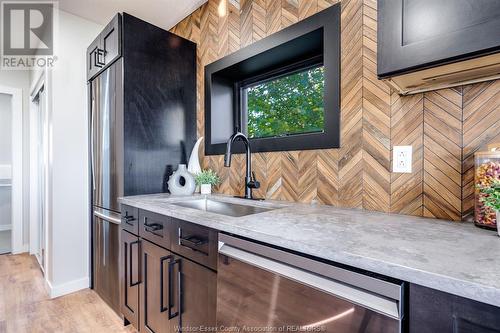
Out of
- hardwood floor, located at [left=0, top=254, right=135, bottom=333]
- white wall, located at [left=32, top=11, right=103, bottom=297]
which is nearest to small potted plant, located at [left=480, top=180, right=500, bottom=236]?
hardwood floor, located at [left=0, top=254, right=135, bottom=333]

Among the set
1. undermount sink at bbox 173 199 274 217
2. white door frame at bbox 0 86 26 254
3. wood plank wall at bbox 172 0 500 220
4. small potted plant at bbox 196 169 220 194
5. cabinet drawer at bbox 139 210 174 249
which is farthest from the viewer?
white door frame at bbox 0 86 26 254

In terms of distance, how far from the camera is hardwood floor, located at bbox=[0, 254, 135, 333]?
1.92 meters

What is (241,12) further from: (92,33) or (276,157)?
(92,33)

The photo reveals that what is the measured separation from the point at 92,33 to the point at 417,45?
9.34 feet

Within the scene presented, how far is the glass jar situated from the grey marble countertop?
1.6 inches

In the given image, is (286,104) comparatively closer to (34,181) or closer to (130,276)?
(130,276)

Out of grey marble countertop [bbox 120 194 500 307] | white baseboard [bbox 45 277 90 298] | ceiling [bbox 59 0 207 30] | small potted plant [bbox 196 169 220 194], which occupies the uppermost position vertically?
ceiling [bbox 59 0 207 30]

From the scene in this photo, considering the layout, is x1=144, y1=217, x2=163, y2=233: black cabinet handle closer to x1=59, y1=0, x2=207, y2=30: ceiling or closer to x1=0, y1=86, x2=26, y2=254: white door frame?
x1=59, y1=0, x2=207, y2=30: ceiling

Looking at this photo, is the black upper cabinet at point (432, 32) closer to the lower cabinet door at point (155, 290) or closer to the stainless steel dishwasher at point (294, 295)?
the stainless steel dishwasher at point (294, 295)

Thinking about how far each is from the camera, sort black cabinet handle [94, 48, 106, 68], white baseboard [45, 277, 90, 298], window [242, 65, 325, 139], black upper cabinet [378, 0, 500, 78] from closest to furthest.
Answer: black upper cabinet [378, 0, 500, 78] < window [242, 65, 325, 139] < black cabinet handle [94, 48, 106, 68] < white baseboard [45, 277, 90, 298]

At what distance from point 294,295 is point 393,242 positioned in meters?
0.33

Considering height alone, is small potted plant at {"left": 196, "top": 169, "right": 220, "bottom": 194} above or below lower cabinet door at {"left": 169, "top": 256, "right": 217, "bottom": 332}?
above

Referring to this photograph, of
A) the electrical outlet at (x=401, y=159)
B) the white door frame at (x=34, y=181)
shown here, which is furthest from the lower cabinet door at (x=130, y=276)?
the white door frame at (x=34, y=181)

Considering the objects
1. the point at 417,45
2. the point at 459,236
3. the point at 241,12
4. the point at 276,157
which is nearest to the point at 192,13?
the point at 241,12
